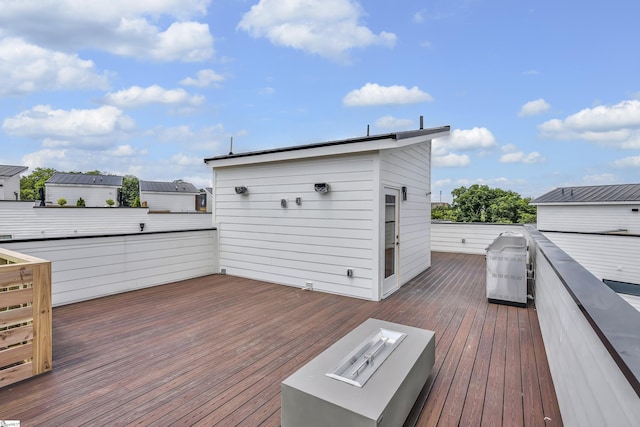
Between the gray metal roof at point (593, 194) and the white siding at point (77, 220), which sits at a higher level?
the gray metal roof at point (593, 194)

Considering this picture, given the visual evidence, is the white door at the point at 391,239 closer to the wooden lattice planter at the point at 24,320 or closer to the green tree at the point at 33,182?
the wooden lattice planter at the point at 24,320

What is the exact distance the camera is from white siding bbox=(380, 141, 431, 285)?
16.7 feet

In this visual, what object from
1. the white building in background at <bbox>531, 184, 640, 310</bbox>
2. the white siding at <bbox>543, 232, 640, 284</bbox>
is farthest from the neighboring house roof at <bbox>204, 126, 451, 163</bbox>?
the white siding at <bbox>543, 232, 640, 284</bbox>

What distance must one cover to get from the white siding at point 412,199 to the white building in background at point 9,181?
21052mm

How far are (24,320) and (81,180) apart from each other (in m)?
23.2

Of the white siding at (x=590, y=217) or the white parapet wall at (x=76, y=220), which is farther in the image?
the white siding at (x=590, y=217)

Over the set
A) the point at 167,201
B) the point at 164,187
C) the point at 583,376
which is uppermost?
the point at 164,187

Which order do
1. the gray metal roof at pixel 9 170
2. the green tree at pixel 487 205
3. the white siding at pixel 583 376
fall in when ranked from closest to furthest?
the white siding at pixel 583 376 < the gray metal roof at pixel 9 170 < the green tree at pixel 487 205

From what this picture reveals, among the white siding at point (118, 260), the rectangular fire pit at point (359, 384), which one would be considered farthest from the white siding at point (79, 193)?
the rectangular fire pit at point (359, 384)

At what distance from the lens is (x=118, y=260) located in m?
4.83

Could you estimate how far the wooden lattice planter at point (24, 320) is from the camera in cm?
234

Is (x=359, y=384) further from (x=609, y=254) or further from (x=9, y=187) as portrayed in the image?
(x=9, y=187)

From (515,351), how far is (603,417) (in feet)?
6.89

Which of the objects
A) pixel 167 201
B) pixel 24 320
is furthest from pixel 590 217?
pixel 167 201
